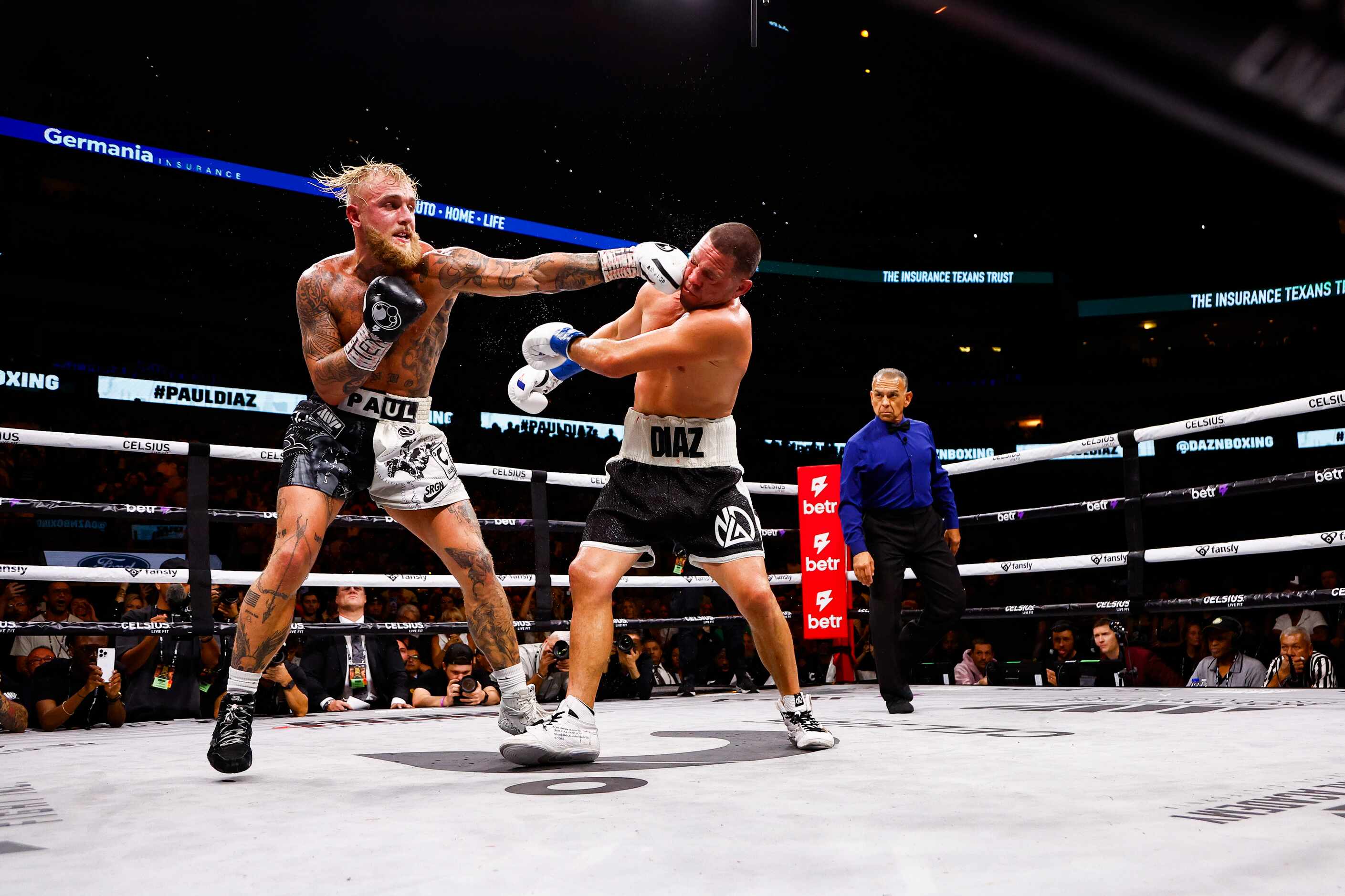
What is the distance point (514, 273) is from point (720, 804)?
3.96 ft

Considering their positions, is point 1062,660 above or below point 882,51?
below

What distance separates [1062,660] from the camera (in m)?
5.51

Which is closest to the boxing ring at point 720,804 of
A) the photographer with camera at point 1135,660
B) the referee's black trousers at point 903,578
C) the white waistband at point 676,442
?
the referee's black trousers at point 903,578

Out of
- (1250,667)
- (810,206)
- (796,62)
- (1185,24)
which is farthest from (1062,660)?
(810,206)

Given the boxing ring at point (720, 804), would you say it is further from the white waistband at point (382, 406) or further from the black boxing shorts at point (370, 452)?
the white waistband at point (382, 406)

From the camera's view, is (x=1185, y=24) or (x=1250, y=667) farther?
(x=1250, y=667)

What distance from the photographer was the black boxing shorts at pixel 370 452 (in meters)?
2.22

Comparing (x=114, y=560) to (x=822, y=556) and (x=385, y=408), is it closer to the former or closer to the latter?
(x=822, y=556)

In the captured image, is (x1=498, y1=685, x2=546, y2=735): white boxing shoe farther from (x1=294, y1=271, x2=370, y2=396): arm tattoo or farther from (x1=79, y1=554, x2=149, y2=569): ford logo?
(x1=79, y1=554, x2=149, y2=569): ford logo

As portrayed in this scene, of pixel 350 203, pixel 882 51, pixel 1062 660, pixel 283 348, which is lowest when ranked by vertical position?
pixel 1062 660

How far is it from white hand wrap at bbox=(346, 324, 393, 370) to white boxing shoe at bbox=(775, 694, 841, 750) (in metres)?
1.17

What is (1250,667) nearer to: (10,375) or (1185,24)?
(1185,24)

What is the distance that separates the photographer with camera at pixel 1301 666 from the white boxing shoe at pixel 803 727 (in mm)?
2913

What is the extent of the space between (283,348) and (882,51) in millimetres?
9094
